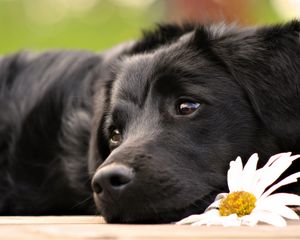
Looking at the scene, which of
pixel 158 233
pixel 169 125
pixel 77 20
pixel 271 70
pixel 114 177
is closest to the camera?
pixel 158 233

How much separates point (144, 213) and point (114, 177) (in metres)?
0.21

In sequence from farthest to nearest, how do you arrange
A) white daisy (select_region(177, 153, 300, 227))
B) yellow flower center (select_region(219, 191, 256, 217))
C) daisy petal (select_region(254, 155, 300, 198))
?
daisy petal (select_region(254, 155, 300, 198)), yellow flower center (select_region(219, 191, 256, 217)), white daisy (select_region(177, 153, 300, 227))

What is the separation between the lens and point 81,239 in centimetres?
213

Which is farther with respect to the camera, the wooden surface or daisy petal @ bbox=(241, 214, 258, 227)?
daisy petal @ bbox=(241, 214, 258, 227)

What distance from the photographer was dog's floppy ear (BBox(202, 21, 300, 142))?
3.47 meters

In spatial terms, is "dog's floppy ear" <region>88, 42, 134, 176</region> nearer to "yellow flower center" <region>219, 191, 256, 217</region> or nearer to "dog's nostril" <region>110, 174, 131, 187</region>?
"dog's nostril" <region>110, 174, 131, 187</region>

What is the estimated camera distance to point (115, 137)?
383cm

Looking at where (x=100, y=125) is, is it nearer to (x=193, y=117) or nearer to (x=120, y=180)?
(x=193, y=117)

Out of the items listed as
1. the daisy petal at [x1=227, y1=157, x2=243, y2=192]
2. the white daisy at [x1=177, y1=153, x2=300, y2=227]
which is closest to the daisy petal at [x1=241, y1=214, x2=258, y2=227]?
the white daisy at [x1=177, y1=153, x2=300, y2=227]

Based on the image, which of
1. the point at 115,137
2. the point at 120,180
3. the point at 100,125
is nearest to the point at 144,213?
the point at 120,180

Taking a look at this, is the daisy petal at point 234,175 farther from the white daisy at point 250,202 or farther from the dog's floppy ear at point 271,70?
the dog's floppy ear at point 271,70

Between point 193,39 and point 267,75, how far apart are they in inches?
20.1

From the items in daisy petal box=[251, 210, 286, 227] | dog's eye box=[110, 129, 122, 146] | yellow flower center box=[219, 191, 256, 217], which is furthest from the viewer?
dog's eye box=[110, 129, 122, 146]

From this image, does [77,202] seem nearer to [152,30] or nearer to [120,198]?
[152,30]
